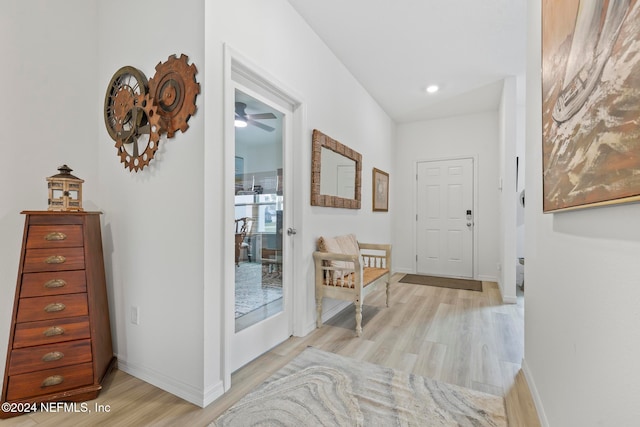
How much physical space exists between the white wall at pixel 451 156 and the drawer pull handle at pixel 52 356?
483 centimetres

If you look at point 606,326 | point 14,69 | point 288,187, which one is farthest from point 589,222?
point 14,69

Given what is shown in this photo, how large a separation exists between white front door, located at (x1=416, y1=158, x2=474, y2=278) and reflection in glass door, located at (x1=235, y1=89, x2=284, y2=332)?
11.8 ft

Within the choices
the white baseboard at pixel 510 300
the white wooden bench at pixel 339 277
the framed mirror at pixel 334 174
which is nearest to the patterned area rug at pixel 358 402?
the white wooden bench at pixel 339 277

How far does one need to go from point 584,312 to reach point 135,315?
7.80 feet

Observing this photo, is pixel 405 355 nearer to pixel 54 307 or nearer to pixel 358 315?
pixel 358 315

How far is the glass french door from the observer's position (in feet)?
6.95

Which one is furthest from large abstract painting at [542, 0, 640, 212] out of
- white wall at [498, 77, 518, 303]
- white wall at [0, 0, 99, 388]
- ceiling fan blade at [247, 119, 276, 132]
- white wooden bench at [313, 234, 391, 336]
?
white wall at [0, 0, 99, 388]

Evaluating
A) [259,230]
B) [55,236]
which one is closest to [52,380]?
[55,236]

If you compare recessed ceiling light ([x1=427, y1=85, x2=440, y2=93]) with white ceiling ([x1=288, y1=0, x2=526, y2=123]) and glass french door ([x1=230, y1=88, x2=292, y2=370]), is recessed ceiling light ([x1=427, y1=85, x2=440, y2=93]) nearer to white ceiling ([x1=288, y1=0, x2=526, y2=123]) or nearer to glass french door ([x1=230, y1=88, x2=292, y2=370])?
white ceiling ([x1=288, y1=0, x2=526, y2=123])

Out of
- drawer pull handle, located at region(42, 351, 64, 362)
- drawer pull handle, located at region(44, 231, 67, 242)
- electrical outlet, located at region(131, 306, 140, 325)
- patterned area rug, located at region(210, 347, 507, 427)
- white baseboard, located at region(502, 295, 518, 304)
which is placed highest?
drawer pull handle, located at region(44, 231, 67, 242)

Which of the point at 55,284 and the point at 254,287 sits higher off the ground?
the point at 55,284

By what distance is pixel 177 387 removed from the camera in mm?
1765

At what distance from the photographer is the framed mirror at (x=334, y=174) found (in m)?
2.75

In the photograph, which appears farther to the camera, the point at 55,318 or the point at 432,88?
the point at 432,88
